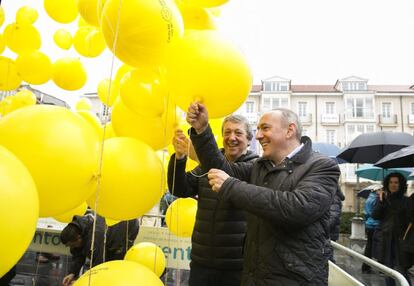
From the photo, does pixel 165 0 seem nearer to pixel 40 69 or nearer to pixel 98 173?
pixel 98 173

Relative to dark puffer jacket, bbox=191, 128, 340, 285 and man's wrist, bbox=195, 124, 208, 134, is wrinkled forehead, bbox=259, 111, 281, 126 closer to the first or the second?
dark puffer jacket, bbox=191, 128, 340, 285

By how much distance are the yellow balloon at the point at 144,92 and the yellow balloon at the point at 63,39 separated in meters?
2.06

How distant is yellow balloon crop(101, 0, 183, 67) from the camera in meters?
1.40

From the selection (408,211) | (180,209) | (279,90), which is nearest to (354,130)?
(279,90)

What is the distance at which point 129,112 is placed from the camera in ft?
6.63

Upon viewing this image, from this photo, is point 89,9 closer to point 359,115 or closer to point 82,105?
point 82,105

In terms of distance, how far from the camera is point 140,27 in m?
1.42

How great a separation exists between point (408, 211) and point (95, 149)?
14.2ft

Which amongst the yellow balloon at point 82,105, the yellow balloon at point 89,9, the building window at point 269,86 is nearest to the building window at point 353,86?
the building window at point 269,86

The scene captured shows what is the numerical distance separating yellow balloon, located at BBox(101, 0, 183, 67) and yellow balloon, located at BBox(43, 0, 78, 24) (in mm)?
1722

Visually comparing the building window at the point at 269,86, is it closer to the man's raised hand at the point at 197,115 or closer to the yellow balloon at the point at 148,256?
the yellow balloon at the point at 148,256

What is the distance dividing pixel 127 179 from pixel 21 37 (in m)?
2.65

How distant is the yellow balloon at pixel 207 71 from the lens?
1.50 meters

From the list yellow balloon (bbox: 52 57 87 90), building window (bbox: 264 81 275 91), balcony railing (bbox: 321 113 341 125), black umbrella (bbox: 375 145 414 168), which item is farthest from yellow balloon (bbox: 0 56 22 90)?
balcony railing (bbox: 321 113 341 125)
